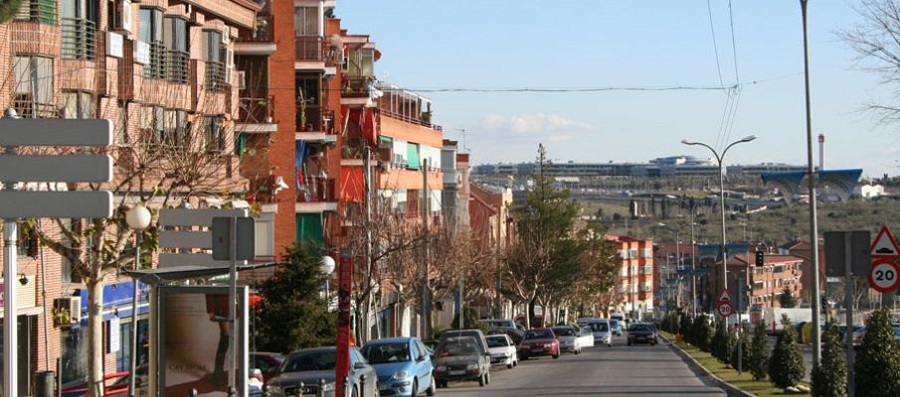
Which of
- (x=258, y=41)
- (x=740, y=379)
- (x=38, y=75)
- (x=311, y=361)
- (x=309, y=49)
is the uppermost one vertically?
(x=309, y=49)

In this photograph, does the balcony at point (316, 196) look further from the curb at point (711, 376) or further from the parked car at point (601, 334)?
the parked car at point (601, 334)

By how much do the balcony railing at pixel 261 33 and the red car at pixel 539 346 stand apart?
16.8m

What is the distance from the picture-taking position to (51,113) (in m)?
26.0

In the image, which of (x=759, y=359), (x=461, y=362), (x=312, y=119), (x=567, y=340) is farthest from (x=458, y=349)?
(x=567, y=340)

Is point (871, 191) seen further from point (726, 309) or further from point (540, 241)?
point (726, 309)

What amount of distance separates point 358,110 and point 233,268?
4729 cm

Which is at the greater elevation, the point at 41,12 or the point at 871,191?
the point at 41,12

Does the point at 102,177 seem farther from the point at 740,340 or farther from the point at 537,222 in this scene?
the point at 537,222

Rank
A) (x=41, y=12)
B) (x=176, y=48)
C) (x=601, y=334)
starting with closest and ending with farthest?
(x=41, y=12), (x=176, y=48), (x=601, y=334)

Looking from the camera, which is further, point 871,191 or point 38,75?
point 871,191

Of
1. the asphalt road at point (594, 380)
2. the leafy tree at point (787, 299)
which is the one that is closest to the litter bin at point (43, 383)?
the asphalt road at point (594, 380)

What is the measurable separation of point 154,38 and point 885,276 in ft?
74.4

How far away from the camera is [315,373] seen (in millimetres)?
26812

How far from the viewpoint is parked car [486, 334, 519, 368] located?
162 feet
